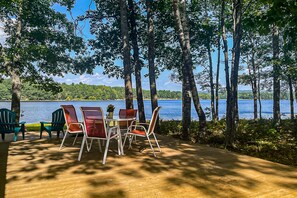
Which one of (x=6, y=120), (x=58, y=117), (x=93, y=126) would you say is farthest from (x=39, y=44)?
(x=93, y=126)

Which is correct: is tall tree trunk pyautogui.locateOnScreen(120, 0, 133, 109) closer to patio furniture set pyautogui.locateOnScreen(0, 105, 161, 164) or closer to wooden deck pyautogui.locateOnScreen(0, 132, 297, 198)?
patio furniture set pyautogui.locateOnScreen(0, 105, 161, 164)

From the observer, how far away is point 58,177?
301 cm

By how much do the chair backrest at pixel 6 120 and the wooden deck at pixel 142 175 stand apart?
1.76 meters

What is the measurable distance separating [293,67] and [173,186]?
9385mm

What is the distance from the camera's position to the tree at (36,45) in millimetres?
9102

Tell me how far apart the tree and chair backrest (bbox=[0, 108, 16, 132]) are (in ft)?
9.17

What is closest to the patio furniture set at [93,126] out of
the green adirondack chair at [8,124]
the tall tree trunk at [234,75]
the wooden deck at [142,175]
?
the green adirondack chair at [8,124]

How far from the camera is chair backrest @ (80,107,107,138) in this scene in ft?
12.5

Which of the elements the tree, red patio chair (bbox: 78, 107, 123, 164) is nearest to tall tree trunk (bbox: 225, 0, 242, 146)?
red patio chair (bbox: 78, 107, 123, 164)

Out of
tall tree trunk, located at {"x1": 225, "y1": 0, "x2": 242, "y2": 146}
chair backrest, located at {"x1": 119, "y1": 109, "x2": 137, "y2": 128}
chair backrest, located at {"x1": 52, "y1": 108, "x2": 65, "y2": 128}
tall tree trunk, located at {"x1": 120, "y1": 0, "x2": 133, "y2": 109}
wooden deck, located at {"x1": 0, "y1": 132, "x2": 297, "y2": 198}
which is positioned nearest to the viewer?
wooden deck, located at {"x1": 0, "y1": 132, "x2": 297, "y2": 198}

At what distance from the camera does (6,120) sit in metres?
6.17

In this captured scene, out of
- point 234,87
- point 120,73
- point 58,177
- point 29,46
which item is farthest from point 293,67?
point 29,46

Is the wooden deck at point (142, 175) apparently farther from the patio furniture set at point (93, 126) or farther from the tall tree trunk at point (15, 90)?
the tall tree trunk at point (15, 90)

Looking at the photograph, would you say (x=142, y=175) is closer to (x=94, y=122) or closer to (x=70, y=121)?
(x=94, y=122)
